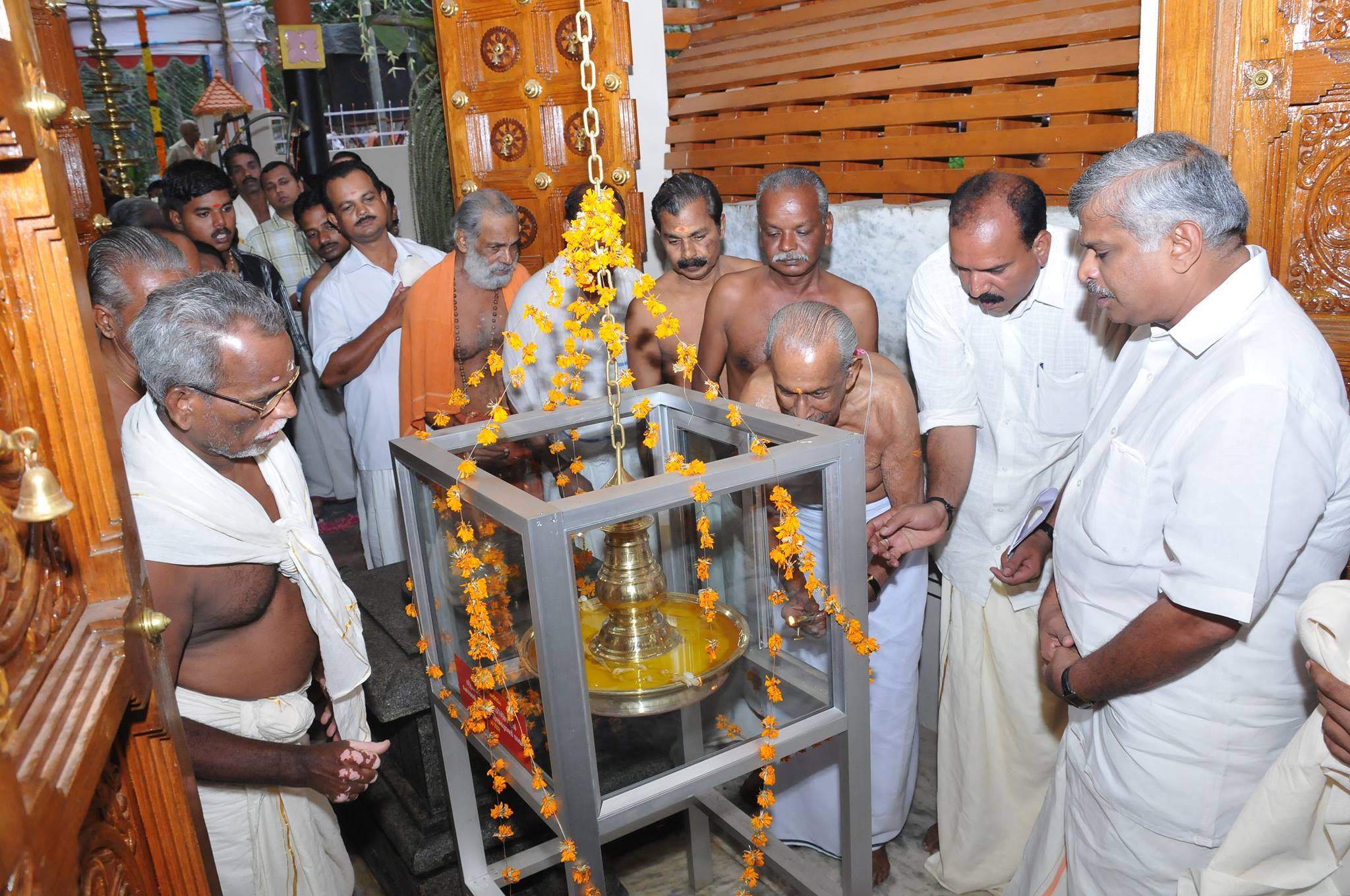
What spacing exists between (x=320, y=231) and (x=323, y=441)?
175 centimetres

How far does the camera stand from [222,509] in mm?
2115

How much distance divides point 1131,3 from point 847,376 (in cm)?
149

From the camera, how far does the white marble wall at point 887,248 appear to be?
3531mm

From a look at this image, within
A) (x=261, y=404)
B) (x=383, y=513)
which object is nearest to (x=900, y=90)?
(x=261, y=404)

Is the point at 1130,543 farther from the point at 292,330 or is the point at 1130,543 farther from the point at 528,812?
the point at 292,330

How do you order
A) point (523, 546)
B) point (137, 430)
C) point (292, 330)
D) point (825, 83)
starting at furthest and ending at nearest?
point (292, 330) < point (825, 83) < point (137, 430) < point (523, 546)

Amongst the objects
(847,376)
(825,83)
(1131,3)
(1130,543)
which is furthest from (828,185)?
(1130,543)

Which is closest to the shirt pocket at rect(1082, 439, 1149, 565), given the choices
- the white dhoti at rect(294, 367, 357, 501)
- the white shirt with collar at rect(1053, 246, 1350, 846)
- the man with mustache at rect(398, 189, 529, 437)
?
the white shirt with collar at rect(1053, 246, 1350, 846)

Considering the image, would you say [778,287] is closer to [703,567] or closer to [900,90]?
[900,90]

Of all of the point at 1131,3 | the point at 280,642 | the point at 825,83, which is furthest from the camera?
the point at 825,83

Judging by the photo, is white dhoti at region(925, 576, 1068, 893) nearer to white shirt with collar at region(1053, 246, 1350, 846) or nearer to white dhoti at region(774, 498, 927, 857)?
white dhoti at region(774, 498, 927, 857)

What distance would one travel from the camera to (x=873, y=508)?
115 inches

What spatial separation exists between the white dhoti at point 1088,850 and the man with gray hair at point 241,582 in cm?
158

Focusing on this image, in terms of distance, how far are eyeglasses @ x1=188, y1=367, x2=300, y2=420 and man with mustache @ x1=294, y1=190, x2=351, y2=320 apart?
289cm
